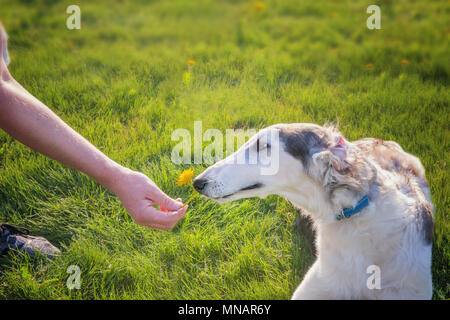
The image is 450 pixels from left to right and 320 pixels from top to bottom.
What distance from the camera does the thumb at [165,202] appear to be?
95.5 inches

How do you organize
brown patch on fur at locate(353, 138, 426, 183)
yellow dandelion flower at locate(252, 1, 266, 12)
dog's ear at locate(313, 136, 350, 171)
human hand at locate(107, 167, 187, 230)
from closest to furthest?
dog's ear at locate(313, 136, 350, 171), human hand at locate(107, 167, 187, 230), brown patch on fur at locate(353, 138, 426, 183), yellow dandelion flower at locate(252, 1, 266, 12)

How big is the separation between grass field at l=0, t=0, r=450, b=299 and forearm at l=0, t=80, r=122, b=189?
863mm

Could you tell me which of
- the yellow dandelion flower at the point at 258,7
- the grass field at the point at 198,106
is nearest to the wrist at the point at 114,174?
the grass field at the point at 198,106

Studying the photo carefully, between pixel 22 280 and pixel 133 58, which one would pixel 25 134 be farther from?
pixel 133 58

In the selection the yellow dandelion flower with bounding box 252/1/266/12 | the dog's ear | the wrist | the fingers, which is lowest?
the fingers

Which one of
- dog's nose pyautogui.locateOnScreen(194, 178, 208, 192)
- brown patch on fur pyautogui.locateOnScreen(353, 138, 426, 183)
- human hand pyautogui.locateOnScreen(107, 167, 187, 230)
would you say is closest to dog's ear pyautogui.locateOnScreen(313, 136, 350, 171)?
brown patch on fur pyautogui.locateOnScreen(353, 138, 426, 183)

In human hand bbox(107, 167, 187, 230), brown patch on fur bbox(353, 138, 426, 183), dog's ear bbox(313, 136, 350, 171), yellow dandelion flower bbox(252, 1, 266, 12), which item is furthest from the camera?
yellow dandelion flower bbox(252, 1, 266, 12)

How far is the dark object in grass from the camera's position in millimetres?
2898

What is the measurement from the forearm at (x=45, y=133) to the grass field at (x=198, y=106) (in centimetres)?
86

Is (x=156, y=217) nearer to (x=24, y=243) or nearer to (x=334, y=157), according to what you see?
(x=334, y=157)

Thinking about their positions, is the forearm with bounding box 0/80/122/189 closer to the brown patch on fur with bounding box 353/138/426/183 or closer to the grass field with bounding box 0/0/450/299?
the grass field with bounding box 0/0/450/299

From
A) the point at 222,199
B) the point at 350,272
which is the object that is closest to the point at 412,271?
the point at 350,272

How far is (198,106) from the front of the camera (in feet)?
15.3

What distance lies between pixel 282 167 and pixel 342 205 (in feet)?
1.45
